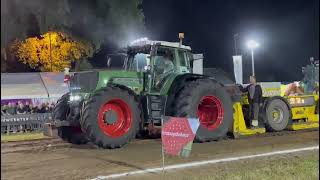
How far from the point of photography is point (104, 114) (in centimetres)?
1041

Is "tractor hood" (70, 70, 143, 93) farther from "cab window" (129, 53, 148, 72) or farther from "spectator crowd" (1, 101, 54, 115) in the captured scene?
"spectator crowd" (1, 101, 54, 115)

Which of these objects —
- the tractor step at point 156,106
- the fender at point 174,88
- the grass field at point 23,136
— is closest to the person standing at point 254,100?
the fender at point 174,88

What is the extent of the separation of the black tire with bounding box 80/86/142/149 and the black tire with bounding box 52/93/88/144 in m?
1.71

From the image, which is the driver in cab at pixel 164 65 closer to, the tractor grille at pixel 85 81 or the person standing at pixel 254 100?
the tractor grille at pixel 85 81

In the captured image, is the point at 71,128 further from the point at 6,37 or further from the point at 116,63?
the point at 6,37

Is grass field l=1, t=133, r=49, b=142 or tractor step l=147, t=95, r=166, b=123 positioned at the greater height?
tractor step l=147, t=95, r=166, b=123

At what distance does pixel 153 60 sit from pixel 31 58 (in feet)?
54.4

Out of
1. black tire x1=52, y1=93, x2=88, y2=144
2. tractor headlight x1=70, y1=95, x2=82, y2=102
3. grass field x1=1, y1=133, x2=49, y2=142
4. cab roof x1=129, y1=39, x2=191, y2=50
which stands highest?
cab roof x1=129, y1=39, x2=191, y2=50

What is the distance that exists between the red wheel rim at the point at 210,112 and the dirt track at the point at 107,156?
1.74 ft

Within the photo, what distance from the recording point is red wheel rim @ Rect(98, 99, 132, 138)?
10.4m

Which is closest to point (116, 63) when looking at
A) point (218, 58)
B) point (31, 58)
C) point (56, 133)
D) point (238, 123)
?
point (56, 133)

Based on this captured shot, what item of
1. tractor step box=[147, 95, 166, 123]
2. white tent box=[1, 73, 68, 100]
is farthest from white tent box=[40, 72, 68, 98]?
tractor step box=[147, 95, 166, 123]

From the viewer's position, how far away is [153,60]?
Result: 448 inches

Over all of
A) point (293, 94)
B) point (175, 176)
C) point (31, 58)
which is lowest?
point (175, 176)
